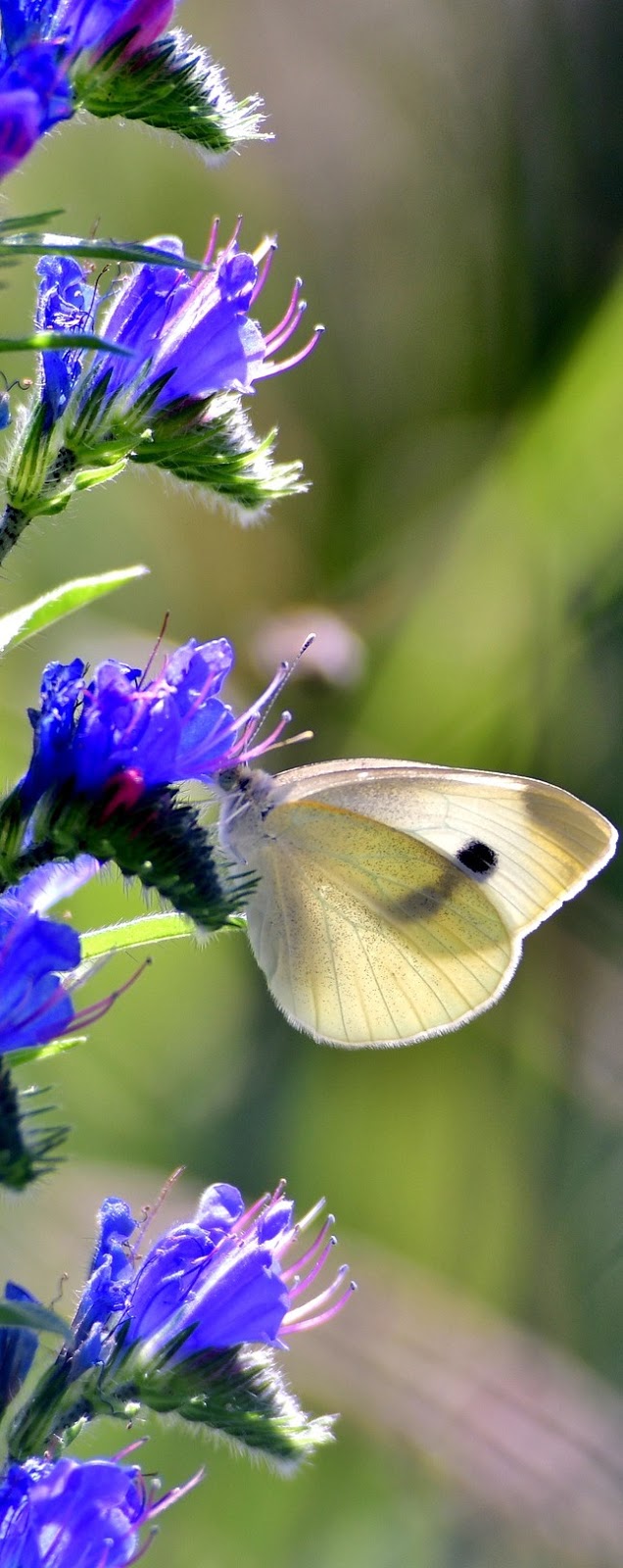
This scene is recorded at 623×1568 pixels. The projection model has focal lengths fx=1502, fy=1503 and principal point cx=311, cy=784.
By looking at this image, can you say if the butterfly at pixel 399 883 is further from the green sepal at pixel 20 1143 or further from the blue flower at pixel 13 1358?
the green sepal at pixel 20 1143

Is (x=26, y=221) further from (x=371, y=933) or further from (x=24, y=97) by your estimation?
(x=371, y=933)

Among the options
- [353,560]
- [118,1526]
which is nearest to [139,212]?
[353,560]

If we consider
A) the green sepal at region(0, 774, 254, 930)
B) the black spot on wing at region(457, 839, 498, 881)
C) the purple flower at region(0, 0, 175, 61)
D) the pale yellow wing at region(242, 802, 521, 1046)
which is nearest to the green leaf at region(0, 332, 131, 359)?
the purple flower at region(0, 0, 175, 61)

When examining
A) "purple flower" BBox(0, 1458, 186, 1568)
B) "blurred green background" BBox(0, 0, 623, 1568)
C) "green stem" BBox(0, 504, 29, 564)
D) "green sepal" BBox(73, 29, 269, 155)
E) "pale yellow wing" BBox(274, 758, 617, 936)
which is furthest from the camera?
"blurred green background" BBox(0, 0, 623, 1568)

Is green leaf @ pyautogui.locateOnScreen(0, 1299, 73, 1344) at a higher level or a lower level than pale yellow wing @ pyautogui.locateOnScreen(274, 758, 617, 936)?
lower

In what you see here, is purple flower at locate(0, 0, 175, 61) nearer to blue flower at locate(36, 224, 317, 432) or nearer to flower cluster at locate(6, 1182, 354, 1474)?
blue flower at locate(36, 224, 317, 432)

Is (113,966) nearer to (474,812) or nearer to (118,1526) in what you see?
(474,812)
